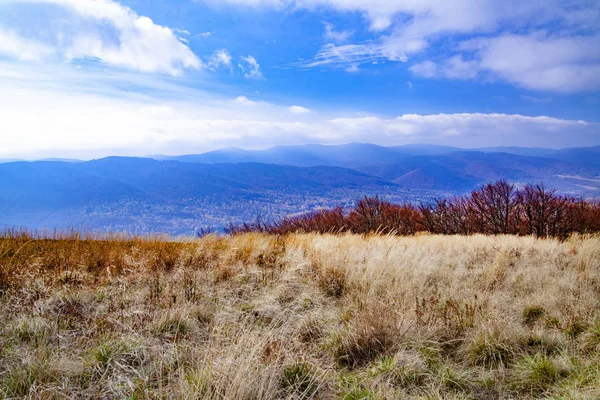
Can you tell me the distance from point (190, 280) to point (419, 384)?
353 centimetres

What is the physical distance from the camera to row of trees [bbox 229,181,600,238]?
65.3 feet

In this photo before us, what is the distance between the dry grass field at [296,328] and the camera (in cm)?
238

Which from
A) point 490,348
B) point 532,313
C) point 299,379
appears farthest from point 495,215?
point 299,379

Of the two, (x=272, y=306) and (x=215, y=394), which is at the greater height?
(x=215, y=394)

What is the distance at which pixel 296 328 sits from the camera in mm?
3553

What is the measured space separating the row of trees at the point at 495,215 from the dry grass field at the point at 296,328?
33.3 feet

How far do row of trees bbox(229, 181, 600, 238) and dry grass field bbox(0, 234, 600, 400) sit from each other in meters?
10.1

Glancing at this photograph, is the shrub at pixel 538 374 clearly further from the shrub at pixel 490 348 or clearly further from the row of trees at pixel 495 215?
the row of trees at pixel 495 215

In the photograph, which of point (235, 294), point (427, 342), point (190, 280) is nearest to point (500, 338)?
point (427, 342)

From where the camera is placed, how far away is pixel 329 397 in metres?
2.37

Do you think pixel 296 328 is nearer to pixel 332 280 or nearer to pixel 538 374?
pixel 332 280

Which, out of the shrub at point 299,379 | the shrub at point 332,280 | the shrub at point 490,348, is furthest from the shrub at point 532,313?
the shrub at point 299,379

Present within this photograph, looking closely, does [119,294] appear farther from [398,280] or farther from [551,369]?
[551,369]

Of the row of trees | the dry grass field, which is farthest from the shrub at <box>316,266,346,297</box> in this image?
the row of trees
